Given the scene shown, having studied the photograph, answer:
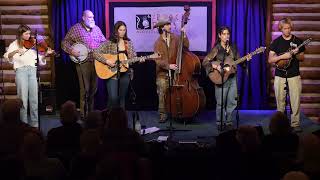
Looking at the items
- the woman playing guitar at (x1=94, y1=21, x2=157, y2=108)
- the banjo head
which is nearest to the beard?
the banjo head

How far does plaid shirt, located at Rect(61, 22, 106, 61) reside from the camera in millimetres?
11258

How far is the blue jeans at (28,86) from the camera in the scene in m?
10.6

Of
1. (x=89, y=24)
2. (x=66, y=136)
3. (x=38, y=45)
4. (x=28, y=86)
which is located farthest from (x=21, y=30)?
(x=66, y=136)

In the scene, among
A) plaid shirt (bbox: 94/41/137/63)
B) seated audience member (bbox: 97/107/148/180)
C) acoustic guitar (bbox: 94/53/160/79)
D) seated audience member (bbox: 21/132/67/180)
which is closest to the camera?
seated audience member (bbox: 97/107/148/180)

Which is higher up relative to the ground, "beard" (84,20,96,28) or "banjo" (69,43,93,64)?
"beard" (84,20,96,28)

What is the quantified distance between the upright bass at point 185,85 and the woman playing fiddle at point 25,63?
2349mm

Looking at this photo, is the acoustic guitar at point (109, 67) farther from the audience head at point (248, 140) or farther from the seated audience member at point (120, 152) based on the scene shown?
the audience head at point (248, 140)

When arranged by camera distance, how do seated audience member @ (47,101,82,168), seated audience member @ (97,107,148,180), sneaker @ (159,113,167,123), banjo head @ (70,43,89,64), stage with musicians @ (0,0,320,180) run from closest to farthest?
seated audience member @ (97,107,148,180) < stage with musicians @ (0,0,320,180) < seated audience member @ (47,101,82,168) < banjo head @ (70,43,89,64) < sneaker @ (159,113,167,123)

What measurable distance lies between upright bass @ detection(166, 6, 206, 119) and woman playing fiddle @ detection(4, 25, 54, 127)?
235 cm

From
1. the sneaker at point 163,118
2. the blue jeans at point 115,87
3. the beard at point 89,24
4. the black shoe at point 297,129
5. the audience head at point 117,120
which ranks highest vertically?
the beard at point 89,24

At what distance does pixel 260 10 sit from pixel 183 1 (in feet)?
5.50

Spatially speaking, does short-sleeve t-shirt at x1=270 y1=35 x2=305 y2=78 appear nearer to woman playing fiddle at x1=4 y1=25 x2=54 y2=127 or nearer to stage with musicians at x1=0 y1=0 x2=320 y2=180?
stage with musicians at x1=0 y1=0 x2=320 y2=180

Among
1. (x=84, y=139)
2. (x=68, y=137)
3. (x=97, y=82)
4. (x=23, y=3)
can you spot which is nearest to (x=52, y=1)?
(x=23, y=3)

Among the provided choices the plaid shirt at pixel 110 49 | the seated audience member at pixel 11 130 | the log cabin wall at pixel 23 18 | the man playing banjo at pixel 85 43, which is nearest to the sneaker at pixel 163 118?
the plaid shirt at pixel 110 49
